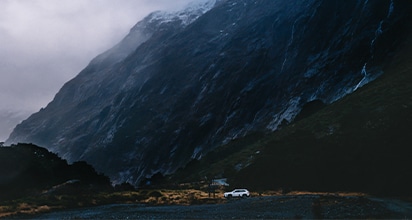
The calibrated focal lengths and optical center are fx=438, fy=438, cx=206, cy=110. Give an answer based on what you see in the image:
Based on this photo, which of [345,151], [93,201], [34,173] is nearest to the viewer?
[93,201]

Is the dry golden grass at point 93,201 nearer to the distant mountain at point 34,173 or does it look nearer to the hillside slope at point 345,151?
the hillside slope at point 345,151

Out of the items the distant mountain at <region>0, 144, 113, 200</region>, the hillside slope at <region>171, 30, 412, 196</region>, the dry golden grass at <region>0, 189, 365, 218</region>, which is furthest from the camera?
the distant mountain at <region>0, 144, 113, 200</region>

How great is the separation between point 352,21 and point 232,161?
95.0 meters

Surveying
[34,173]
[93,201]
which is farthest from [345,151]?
[34,173]

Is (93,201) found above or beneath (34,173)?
beneath

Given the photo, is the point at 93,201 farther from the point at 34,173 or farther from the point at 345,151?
the point at 345,151

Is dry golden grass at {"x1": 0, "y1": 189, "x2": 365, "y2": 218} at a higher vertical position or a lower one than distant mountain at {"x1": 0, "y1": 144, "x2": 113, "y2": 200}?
lower

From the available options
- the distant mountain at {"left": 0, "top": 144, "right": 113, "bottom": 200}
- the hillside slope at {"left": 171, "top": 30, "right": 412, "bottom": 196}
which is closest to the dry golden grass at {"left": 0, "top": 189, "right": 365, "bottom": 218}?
the hillside slope at {"left": 171, "top": 30, "right": 412, "bottom": 196}

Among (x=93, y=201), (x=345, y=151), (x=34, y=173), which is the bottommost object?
(x=93, y=201)

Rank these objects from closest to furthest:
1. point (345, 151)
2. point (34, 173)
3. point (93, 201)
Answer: point (93, 201) → point (345, 151) → point (34, 173)

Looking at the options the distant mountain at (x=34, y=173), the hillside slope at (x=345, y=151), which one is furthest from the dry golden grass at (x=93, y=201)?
the distant mountain at (x=34, y=173)

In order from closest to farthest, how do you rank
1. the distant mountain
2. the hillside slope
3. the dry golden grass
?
1. the dry golden grass
2. the hillside slope
3. the distant mountain

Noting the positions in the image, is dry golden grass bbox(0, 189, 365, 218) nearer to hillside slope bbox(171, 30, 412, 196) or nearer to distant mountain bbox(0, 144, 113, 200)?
hillside slope bbox(171, 30, 412, 196)

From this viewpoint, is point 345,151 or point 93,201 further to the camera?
point 345,151
